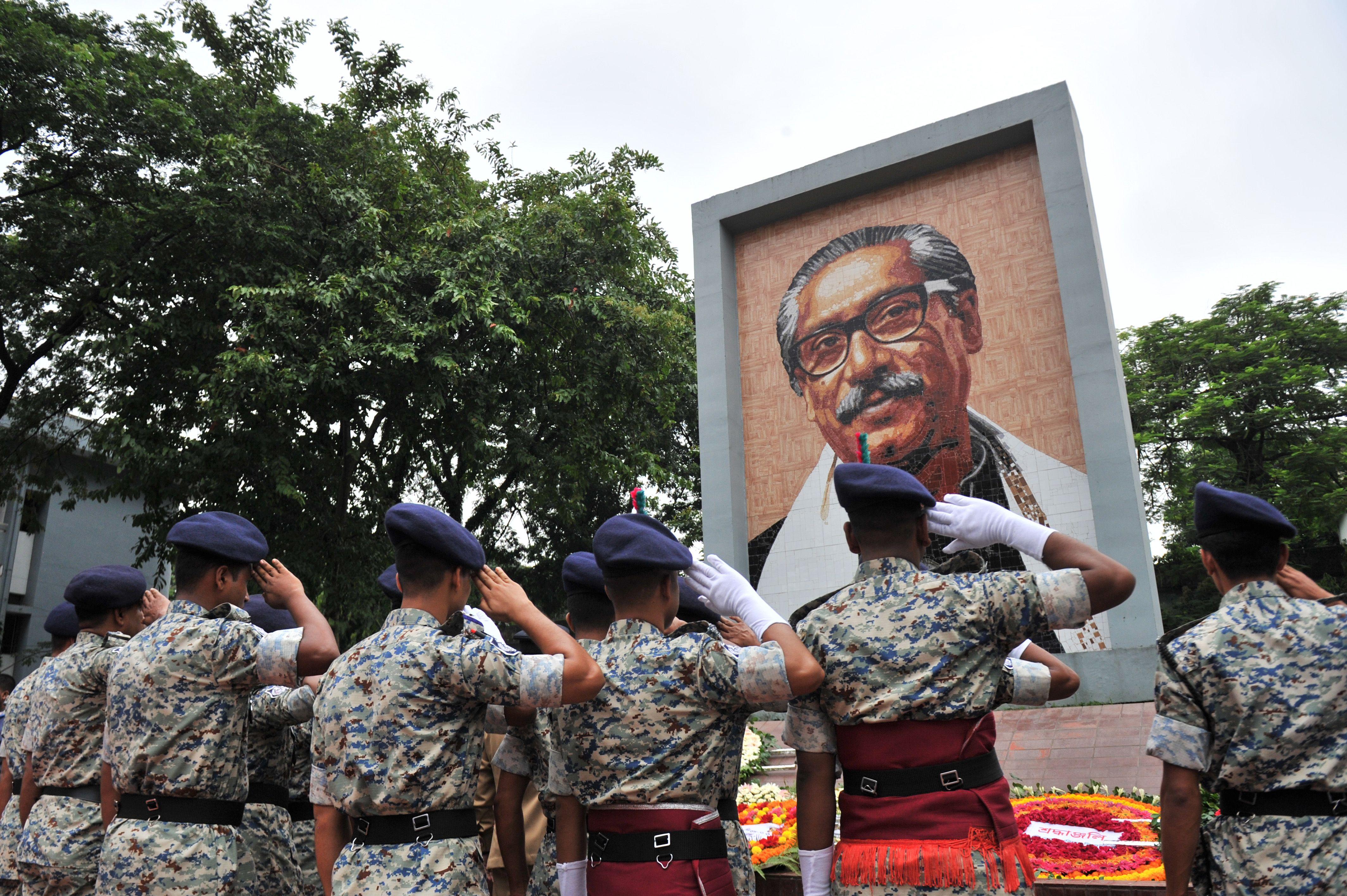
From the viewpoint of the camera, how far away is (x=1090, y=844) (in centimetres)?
424

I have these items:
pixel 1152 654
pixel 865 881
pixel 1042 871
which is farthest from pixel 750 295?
pixel 865 881

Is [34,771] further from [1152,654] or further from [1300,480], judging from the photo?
[1300,480]

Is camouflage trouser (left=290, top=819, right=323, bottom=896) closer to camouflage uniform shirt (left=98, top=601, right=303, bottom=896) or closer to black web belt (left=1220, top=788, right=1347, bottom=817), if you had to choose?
camouflage uniform shirt (left=98, top=601, right=303, bottom=896)

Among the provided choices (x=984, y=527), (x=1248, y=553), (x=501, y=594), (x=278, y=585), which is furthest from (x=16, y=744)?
(x=1248, y=553)

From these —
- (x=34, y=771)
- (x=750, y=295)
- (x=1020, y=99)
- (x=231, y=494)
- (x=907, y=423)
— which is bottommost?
(x=34, y=771)

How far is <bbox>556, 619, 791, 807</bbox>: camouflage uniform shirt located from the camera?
264 cm

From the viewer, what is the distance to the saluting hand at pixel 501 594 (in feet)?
8.88

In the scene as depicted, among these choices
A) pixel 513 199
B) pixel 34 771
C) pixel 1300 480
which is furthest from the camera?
pixel 1300 480

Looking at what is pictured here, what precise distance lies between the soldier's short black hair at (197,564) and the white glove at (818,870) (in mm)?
2239

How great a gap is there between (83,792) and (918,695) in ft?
11.8

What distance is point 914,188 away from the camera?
13.2 metres

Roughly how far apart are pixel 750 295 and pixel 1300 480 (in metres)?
15.5

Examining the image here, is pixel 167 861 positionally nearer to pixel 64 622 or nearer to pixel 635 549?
pixel 635 549

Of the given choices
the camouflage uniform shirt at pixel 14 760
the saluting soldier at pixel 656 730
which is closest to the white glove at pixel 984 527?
the saluting soldier at pixel 656 730
